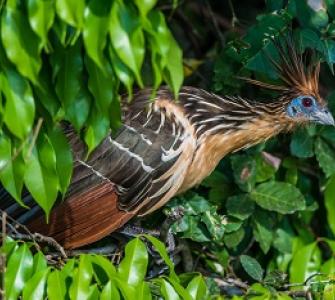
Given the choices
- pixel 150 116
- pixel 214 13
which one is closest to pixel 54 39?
pixel 150 116

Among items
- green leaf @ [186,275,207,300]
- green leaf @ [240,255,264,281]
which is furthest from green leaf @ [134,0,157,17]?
green leaf @ [240,255,264,281]

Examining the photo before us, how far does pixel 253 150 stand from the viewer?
4.80m

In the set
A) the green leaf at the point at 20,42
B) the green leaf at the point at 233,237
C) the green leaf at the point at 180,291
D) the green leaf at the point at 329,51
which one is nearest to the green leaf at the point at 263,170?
the green leaf at the point at 233,237

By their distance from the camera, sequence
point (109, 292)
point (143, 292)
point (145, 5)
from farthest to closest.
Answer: point (143, 292)
point (109, 292)
point (145, 5)

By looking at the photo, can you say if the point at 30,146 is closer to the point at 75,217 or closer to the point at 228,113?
the point at 75,217

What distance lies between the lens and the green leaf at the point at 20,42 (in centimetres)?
272

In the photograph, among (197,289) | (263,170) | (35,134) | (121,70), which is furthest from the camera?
(263,170)

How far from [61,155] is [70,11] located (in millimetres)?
645

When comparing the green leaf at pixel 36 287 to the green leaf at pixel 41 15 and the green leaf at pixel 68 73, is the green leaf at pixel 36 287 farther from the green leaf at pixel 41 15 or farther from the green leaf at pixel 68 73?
the green leaf at pixel 41 15

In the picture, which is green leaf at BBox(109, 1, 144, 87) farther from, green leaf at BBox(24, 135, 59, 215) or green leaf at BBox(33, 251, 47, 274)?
green leaf at BBox(33, 251, 47, 274)

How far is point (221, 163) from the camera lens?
194 inches

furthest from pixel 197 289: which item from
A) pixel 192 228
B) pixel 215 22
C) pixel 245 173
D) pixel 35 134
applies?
pixel 215 22

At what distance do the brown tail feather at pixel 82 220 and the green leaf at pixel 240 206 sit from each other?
690 millimetres

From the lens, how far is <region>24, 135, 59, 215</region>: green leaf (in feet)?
10.3
